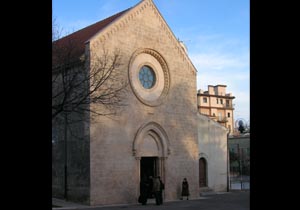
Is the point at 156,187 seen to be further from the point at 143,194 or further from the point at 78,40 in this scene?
the point at 78,40

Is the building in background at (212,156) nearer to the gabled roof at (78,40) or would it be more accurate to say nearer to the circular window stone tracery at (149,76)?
the circular window stone tracery at (149,76)

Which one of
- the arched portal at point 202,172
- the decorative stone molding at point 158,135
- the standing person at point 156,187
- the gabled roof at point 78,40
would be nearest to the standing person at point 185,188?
the decorative stone molding at point 158,135

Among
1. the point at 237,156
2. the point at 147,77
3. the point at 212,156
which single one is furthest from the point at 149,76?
the point at 237,156

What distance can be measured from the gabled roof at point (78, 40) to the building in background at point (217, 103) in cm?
6584

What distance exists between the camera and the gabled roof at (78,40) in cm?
2141

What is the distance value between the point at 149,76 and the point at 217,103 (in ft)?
247

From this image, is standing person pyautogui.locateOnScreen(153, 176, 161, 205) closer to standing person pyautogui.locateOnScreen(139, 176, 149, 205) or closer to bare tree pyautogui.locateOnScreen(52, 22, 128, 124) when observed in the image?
standing person pyautogui.locateOnScreen(139, 176, 149, 205)

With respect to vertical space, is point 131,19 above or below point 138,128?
above

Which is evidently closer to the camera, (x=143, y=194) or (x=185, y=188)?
(x=143, y=194)

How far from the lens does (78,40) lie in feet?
90.8
